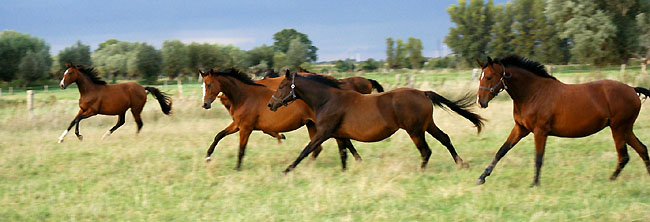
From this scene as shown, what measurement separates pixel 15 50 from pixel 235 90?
4567 centimetres

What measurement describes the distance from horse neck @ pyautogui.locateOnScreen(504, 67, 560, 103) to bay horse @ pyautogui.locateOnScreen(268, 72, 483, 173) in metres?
1.15

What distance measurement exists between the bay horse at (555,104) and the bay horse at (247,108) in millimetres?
2421

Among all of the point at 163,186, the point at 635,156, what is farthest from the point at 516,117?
the point at 163,186

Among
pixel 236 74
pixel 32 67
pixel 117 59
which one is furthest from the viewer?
pixel 117 59

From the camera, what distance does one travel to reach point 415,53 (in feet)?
220

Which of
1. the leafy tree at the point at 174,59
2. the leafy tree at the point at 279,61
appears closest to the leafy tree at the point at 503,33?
the leafy tree at the point at 279,61

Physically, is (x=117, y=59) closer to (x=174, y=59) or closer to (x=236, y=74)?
(x=174, y=59)

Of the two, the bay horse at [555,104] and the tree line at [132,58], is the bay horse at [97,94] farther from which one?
the tree line at [132,58]

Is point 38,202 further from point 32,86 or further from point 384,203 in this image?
point 32,86

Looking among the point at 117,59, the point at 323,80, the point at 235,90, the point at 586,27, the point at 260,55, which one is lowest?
the point at 235,90

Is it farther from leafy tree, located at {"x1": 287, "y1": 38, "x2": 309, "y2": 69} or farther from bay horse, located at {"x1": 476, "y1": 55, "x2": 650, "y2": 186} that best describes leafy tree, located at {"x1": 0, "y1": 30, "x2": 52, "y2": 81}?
bay horse, located at {"x1": 476, "y1": 55, "x2": 650, "y2": 186}

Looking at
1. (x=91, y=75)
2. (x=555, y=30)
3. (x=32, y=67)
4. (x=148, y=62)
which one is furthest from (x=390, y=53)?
(x=91, y=75)

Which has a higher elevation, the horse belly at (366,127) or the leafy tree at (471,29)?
the leafy tree at (471,29)

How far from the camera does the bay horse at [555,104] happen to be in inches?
248
